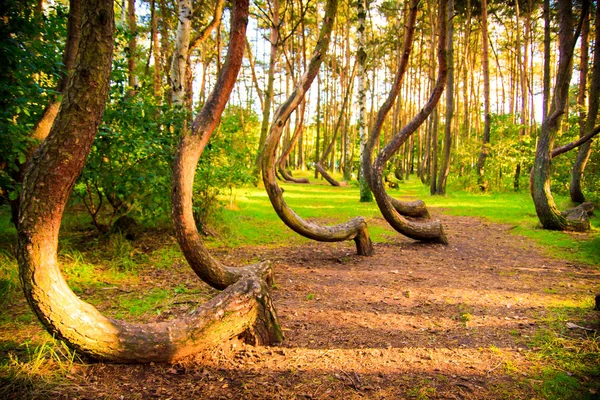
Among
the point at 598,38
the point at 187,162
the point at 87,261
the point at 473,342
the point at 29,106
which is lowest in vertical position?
the point at 473,342

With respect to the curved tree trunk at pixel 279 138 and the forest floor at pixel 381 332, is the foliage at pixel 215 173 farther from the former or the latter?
the curved tree trunk at pixel 279 138

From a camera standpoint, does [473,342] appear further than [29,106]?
No

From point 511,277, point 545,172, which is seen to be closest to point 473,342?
point 511,277

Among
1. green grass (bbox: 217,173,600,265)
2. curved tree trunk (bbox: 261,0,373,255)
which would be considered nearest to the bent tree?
curved tree trunk (bbox: 261,0,373,255)

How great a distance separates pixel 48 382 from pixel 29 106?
11.5 feet

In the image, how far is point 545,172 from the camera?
9055 millimetres

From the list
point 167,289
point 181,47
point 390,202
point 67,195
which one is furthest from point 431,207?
point 67,195

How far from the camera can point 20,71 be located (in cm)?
412

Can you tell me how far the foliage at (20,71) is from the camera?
382 centimetres

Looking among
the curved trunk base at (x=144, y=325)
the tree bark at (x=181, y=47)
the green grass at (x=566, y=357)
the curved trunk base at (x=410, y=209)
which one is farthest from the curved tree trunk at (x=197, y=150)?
the curved trunk base at (x=410, y=209)

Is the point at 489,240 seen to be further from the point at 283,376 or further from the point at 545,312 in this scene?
the point at 283,376

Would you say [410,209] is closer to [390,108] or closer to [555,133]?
[390,108]

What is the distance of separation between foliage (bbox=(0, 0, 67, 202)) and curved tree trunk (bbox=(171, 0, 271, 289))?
5.11 feet

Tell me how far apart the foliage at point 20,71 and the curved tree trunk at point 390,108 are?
6.05m
